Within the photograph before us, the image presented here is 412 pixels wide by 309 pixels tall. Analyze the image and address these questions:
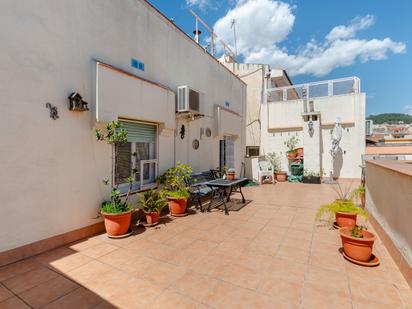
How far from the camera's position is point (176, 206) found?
5.26 metres

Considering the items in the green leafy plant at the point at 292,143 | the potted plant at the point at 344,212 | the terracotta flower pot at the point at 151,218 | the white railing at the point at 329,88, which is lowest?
the terracotta flower pot at the point at 151,218

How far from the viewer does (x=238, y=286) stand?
8.13ft

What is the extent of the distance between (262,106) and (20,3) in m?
11.9

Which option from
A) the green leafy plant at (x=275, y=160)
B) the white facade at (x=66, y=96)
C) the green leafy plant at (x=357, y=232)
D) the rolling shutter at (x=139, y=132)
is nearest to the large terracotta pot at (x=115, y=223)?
the white facade at (x=66, y=96)

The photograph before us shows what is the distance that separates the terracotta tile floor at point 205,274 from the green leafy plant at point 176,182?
121cm

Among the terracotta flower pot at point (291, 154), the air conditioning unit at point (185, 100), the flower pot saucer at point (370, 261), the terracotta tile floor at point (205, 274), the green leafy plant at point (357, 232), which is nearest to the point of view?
the terracotta tile floor at point (205, 274)

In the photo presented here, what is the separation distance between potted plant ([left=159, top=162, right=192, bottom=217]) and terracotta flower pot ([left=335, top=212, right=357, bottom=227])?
11.3 ft

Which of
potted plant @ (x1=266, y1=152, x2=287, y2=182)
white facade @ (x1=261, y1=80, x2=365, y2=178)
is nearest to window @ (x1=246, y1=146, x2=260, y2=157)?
potted plant @ (x1=266, y1=152, x2=287, y2=182)

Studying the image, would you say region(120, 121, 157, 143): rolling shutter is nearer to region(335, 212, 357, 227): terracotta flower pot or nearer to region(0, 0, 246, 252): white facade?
region(0, 0, 246, 252): white facade

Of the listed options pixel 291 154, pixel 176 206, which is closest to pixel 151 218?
pixel 176 206

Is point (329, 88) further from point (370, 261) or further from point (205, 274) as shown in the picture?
point (205, 274)

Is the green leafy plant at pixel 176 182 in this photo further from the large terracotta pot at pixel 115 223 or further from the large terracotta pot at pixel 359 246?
the large terracotta pot at pixel 359 246

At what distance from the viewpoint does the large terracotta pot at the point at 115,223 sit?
3811 millimetres

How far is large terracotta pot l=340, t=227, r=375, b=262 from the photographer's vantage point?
114 inches
